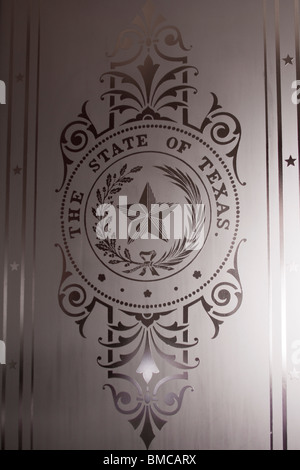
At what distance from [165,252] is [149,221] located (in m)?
0.13

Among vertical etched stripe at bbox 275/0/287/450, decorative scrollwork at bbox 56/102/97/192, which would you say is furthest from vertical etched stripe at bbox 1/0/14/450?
vertical etched stripe at bbox 275/0/287/450

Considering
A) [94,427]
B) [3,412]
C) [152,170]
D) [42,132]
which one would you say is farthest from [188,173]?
[3,412]

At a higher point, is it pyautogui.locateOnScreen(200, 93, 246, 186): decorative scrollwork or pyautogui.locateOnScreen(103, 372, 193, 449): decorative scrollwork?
pyautogui.locateOnScreen(200, 93, 246, 186): decorative scrollwork

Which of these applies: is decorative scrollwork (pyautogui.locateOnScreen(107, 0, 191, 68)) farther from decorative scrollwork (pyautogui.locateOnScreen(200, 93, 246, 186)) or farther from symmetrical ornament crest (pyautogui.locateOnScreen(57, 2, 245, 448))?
decorative scrollwork (pyautogui.locateOnScreen(200, 93, 246, 186))

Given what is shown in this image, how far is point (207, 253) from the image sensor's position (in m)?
1.66

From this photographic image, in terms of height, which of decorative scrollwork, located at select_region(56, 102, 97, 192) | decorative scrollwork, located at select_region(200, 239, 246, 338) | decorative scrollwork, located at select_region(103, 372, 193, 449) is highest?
decorative scrollwork, located at select_region(56, 102, 97, 192)

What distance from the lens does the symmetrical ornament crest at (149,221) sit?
164 cm

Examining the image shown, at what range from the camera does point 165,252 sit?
167 cm

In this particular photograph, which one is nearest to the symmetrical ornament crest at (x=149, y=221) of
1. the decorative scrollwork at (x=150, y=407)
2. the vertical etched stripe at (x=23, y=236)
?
the decorative scrollwork at (x=150, y=407)

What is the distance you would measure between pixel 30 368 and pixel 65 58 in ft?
3.79

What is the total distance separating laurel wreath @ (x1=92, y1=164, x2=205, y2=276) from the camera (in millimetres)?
1666

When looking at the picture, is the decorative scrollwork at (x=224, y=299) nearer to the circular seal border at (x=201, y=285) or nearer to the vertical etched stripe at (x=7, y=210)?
the circular seal border at (x=201, y=285)

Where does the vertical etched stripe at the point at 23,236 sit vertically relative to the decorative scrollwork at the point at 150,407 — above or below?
above

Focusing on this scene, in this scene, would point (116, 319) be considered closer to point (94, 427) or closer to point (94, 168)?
point (94, 427)
